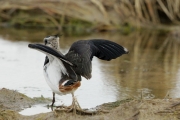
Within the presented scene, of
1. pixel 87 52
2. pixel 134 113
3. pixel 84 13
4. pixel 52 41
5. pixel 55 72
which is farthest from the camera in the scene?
pixel 84 13

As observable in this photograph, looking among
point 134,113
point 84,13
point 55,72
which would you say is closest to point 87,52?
point 55,72

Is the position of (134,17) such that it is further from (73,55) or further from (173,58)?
(73,55)

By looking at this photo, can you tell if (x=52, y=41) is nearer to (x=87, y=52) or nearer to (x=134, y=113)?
(x=87, y=52)

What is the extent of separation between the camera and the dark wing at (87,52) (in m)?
5.58

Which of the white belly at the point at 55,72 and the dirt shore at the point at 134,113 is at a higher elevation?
the white belly at the point at 55,72

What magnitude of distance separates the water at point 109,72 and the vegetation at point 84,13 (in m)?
1.34

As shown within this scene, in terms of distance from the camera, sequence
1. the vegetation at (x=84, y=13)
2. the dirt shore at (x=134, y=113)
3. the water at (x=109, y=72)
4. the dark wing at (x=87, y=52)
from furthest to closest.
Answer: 1. the vegetation at (x=84, y=13)
2. the water at (x=109, y=72)
3. the dark wing at (x=87, y=52)
4. the dirt shore at (x=134, y=113)

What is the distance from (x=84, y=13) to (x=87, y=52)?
8.40 m

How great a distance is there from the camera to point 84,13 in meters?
14.2

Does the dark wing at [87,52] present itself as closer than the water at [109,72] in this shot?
Yes

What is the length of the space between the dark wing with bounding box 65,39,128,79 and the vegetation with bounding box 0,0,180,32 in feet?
24.9

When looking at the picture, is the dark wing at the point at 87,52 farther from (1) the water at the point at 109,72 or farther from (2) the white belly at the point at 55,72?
(1) the water at the point at 109,72

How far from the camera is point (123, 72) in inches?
346

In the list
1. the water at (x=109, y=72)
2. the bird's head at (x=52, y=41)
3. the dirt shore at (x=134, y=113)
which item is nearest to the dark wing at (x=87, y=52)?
the bird's head at (x=52, y=41)
